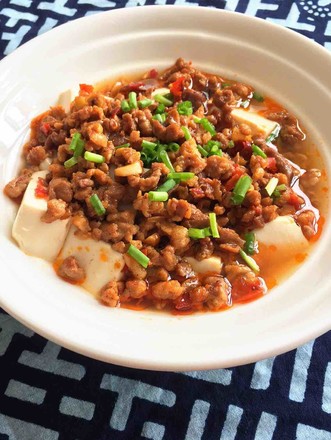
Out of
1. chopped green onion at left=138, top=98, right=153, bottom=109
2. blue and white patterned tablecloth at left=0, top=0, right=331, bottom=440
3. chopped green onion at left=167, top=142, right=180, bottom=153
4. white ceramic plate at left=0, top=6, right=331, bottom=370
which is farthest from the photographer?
chopped green onion at left=138, top=98, right=153, bottom=109

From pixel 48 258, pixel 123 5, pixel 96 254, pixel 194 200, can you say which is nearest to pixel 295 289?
pixel 194 200

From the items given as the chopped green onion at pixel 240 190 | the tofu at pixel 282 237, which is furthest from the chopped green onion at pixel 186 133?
the tofu at pixel 282 237

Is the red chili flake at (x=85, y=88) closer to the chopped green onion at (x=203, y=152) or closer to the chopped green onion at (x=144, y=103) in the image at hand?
the chopped green onion at (x=144, y=103)

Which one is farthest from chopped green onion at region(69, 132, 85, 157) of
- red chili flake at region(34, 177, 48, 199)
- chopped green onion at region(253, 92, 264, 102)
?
chopped green onion at region(253, 92, 264, 102)

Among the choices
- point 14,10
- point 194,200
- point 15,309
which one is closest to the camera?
point 15,309

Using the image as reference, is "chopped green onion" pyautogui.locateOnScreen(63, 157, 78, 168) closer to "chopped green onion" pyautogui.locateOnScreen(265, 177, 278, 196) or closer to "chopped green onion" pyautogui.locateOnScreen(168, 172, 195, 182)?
"chopped green onion" pyautogui.locateOnScreen(168, 172, 195, 182)

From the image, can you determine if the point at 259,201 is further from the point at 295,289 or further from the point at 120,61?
the point at 120,61

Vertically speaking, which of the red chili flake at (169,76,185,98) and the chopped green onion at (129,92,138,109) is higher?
the red chili flake at (169,76,185,98)
